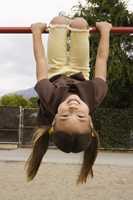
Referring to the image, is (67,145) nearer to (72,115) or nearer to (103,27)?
(72,115)

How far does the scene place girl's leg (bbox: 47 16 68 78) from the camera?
13.4 ft

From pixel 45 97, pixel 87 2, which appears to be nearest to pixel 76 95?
pixel 45 97

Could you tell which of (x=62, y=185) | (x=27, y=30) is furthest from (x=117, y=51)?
(x=27, y=30)

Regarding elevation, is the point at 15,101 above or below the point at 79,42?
below

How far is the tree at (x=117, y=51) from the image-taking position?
19.9 m

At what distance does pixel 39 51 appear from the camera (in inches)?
158

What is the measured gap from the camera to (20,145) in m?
16.5

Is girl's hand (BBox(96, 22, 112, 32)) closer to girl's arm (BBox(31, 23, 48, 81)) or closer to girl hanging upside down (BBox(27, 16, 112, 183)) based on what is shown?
girl hanging upside down (BBox(27, 16, 112, 183))

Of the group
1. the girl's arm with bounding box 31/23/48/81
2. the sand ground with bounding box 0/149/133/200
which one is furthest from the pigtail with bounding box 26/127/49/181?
the sand ground with bounding box 0/149/133/200

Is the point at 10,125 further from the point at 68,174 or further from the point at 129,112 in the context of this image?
the point at 68,174

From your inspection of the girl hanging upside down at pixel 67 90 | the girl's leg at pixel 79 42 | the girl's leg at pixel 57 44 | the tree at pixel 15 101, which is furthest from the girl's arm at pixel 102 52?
the tree at pixel 15 101

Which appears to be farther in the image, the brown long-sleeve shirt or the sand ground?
the sand ground

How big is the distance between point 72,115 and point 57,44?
697 mm

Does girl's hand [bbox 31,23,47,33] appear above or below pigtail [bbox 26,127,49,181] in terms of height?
above
